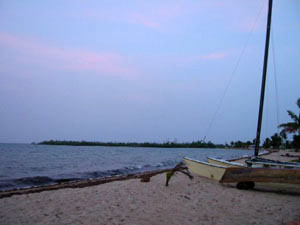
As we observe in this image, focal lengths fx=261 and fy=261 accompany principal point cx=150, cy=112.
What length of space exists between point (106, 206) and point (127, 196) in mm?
1275

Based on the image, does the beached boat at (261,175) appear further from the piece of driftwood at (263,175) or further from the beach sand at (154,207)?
the beach sand at (154,207)

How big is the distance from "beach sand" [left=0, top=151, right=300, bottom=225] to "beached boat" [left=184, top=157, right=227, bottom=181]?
1777mm

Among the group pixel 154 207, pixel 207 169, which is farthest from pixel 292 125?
pixel 154 207

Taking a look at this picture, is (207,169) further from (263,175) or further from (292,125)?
(292,125)

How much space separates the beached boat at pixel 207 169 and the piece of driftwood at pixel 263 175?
32.8 inches

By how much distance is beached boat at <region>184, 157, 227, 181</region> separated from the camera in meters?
9.89

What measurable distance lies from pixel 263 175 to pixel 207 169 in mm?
2982

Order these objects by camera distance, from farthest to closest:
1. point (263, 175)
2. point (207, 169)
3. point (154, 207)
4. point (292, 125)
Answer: point (292, 125)
point (207, 169)
point (263, 175)
point (154, 207)

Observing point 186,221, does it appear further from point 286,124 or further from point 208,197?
point 286,124

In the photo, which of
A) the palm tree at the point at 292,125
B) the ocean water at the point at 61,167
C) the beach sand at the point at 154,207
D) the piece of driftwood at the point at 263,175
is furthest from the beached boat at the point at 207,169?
the palm tree at the point at 292,125

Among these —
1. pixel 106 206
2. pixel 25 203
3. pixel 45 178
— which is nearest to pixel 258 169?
pixel 106 206

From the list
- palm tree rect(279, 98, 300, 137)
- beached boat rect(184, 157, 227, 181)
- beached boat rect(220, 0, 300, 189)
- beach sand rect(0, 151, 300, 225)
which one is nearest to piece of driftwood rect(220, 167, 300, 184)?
beached boat rect(220, 0, 300, 189)

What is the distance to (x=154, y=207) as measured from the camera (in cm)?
583

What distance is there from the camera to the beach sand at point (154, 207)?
486 centimetres
